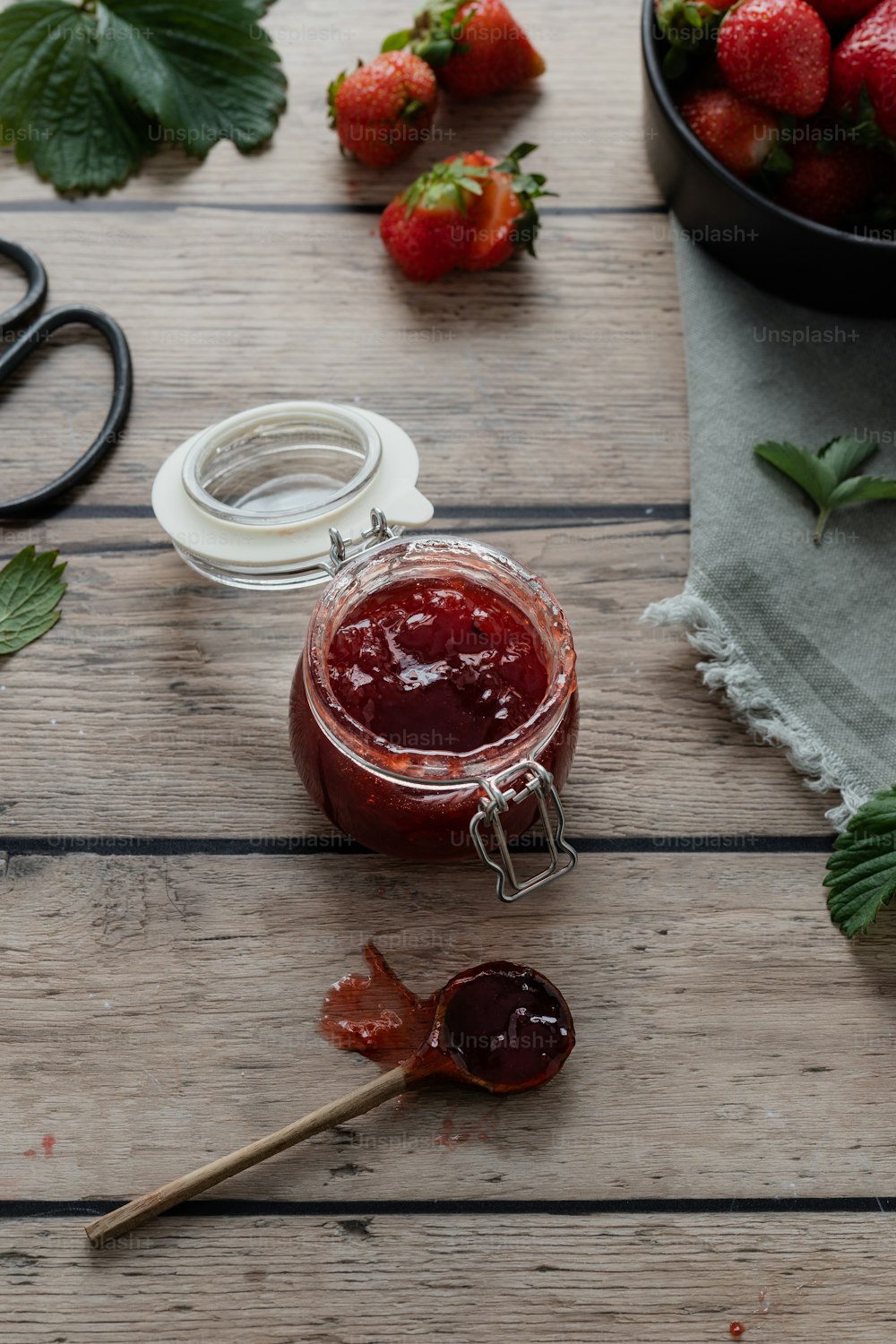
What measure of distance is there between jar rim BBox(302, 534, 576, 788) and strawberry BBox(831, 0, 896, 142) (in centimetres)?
59

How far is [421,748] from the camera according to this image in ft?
2.92

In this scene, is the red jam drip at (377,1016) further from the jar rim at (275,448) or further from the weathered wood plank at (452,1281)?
the jar rim at (275,448)

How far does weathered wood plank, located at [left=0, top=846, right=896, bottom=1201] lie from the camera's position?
0.89m

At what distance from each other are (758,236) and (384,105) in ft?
1.40

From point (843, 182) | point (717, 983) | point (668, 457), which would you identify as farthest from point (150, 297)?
point (717, 983)

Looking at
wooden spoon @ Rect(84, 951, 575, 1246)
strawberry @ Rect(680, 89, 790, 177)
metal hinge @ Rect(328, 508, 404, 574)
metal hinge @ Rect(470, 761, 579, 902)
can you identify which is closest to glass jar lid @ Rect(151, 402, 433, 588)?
metal hinge @ Rect(328, 508, 404, 574)

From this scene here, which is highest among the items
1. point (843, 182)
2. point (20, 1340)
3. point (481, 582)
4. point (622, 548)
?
point (843, 182)

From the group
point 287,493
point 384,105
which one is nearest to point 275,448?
point 287,493

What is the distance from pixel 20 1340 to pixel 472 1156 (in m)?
0.34

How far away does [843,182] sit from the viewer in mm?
1190

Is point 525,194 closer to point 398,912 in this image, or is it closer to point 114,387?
point 114,387

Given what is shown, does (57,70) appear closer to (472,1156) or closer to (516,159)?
(516,159)

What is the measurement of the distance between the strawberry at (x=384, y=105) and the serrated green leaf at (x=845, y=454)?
583 mm

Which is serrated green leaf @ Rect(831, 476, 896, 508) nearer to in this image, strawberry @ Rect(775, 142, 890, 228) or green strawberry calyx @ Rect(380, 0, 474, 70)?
strawberry @ Rect(775, 142, 890, 228)
